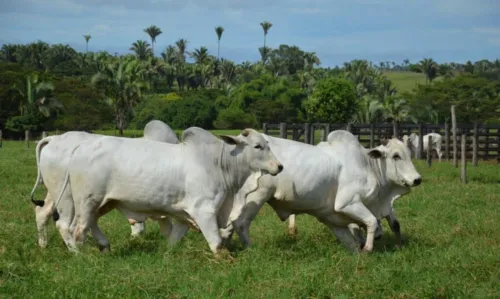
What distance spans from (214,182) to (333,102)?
47405 millimetres

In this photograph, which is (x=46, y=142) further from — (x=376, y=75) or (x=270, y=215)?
(x=376, y=75)

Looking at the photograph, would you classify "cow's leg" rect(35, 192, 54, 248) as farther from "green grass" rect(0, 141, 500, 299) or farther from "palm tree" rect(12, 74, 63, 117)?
"palm tree" rect(12, 74, 63, 117)

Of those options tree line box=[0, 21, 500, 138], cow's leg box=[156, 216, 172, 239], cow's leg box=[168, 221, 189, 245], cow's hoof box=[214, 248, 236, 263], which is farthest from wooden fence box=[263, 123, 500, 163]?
tree line box=[0, 21, 500, 138]

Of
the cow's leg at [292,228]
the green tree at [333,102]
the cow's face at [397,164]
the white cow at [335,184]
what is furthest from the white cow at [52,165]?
the green tree at [333,102]

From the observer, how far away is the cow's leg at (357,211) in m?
8.01

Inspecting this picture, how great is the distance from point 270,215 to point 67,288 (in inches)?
211

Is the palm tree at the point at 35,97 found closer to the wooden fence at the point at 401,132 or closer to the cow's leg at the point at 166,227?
the wooden fence at the point at 401,132

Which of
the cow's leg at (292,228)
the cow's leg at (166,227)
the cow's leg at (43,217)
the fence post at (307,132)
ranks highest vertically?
the fence post at (307,132)

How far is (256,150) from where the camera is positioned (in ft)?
25.5

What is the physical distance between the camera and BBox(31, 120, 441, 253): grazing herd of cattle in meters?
7.28

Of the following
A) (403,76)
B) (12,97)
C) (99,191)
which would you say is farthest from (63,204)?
(403,76)

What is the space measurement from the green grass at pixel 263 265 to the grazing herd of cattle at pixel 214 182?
0.26 meters

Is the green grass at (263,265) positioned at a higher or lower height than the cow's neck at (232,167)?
lower

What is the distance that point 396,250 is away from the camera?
8.09m
